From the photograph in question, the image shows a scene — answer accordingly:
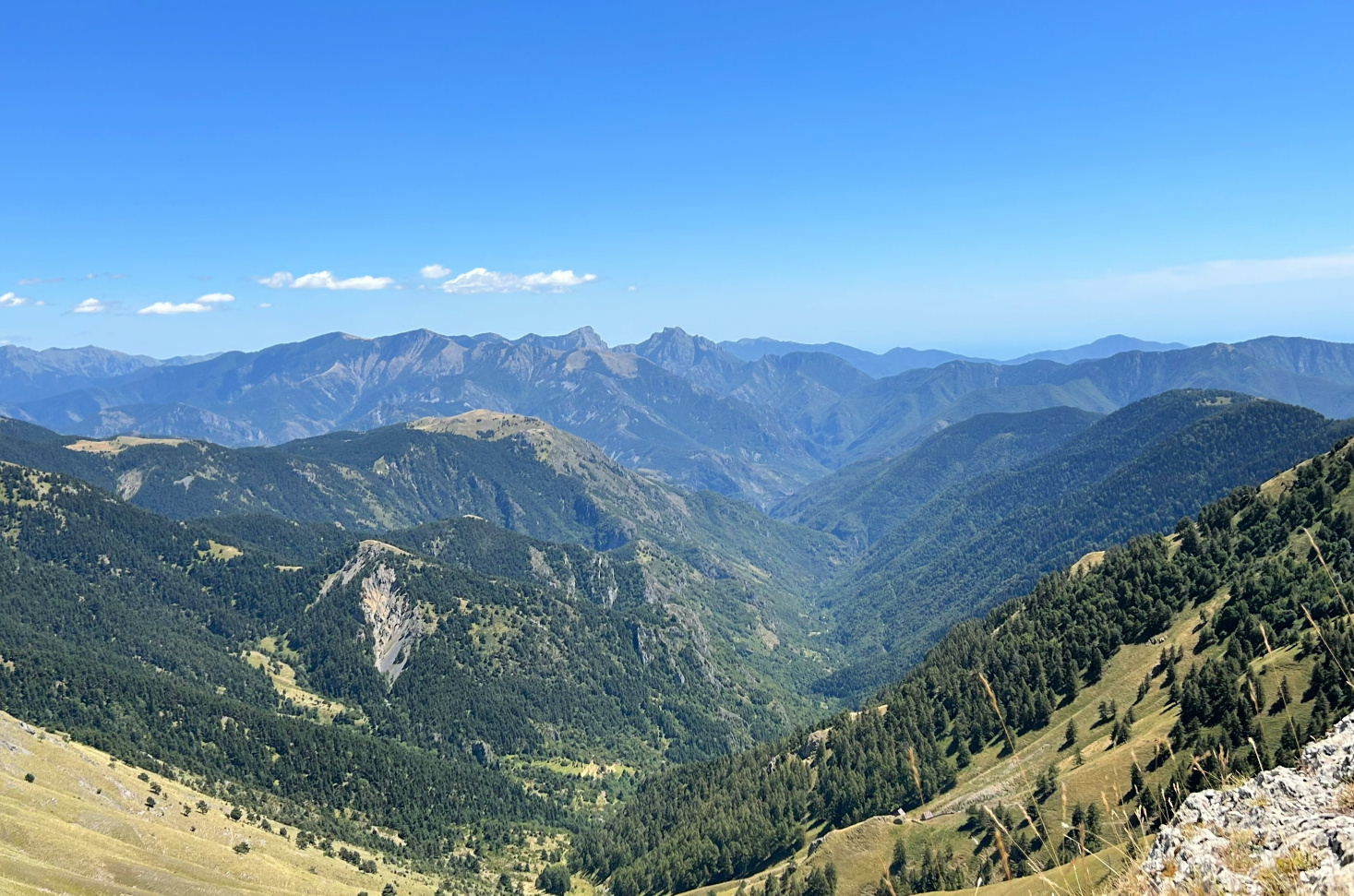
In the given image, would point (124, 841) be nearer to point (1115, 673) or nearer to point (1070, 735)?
point (1070, 735)

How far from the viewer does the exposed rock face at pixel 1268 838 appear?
59.3 ft

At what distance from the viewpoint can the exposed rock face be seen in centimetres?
1806

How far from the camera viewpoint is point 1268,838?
21.8 metres

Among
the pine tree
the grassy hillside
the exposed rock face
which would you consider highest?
the exposed rock face

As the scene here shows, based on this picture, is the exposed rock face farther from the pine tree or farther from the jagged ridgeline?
the pine tree

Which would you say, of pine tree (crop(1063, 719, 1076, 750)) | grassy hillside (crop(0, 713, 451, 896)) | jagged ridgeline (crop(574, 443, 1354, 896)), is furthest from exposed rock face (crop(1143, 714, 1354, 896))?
grassy hillside (crop(0, 713, 451, 896))

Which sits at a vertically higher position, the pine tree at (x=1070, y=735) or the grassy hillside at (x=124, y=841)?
the pine tree at (x=1070, y=735)

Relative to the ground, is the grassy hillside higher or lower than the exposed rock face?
lower

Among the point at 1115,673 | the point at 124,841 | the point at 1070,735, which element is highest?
the point at 1115,673

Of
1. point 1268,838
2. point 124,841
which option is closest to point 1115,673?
point 1268,838

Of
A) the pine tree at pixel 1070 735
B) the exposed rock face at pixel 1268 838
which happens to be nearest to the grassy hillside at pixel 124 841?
the pine tree at pixel 1070 735

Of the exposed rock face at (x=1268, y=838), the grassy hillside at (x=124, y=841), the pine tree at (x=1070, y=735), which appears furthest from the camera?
the pine tree at (x=1070, y=735)

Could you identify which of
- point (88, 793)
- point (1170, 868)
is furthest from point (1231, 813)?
point (88, 793)

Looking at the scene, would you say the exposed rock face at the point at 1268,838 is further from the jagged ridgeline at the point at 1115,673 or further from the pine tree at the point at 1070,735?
the pine tree at the point at 1070,735
